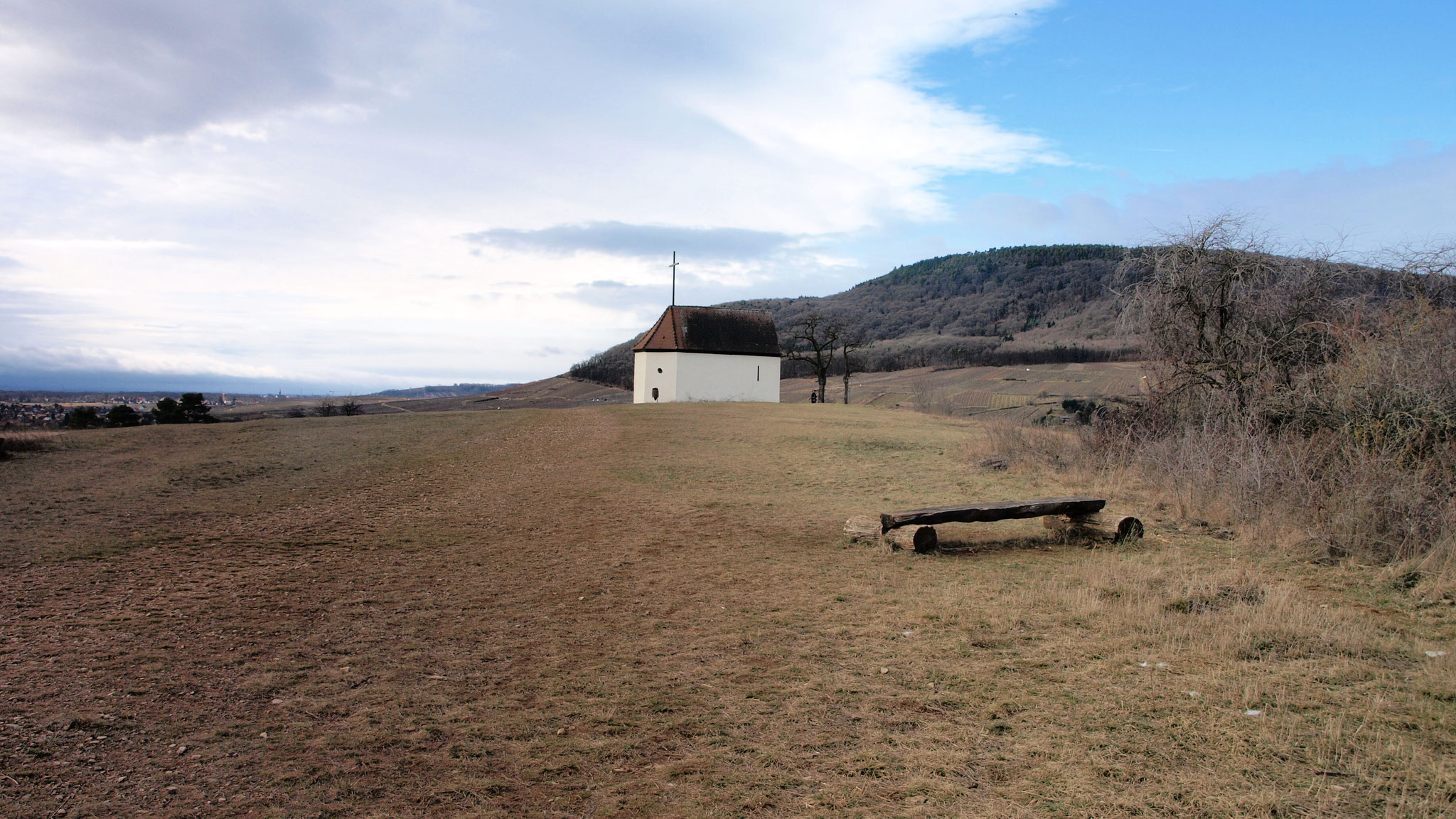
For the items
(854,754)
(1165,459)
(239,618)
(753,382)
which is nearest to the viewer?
(854,754)

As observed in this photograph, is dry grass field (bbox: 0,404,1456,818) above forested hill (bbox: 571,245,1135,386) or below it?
below

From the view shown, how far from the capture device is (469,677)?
512 centimetres

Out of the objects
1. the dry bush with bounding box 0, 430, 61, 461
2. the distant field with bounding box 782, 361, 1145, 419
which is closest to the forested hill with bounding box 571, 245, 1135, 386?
the distant field with bounding box 782, 361, 1145, 419

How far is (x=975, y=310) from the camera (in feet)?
400

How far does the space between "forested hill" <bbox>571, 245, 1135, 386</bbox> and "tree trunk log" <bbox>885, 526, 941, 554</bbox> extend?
62.5 meters

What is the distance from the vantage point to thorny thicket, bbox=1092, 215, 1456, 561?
8562mm

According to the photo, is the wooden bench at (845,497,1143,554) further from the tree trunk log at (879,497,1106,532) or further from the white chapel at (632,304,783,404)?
the white chapel at (632,304,783,404)

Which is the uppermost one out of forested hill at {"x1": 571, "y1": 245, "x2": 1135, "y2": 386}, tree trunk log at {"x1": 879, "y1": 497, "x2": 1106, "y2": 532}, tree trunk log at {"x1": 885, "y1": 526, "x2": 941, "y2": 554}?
forested hill at {"x1": 571, "y1": 245, "x2": 1135, "y2": 386}

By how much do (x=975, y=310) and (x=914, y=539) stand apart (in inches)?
4731

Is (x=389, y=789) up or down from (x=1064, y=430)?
down

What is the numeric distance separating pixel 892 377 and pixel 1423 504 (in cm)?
6993

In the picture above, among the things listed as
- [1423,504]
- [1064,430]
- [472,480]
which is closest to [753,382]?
[1064,430]

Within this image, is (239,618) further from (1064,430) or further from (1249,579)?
(1064,430)

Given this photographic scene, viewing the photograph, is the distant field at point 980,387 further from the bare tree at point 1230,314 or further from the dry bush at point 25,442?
the dry bush at point 25,442
